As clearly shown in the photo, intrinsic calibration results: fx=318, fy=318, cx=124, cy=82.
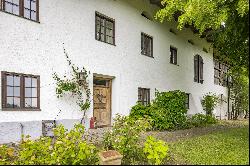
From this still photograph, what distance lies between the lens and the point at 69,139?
23.0ft

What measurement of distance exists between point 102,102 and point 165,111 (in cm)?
305

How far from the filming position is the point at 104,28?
48.0 ft

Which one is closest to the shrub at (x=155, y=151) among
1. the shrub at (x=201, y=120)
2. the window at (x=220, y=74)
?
the shrub at (x=201, y=120)

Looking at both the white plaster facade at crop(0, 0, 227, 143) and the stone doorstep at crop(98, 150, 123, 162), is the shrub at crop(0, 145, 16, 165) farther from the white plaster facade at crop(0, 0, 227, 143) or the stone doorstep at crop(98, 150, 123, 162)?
the white plaster facade at crop(0, 0, 227, 143)

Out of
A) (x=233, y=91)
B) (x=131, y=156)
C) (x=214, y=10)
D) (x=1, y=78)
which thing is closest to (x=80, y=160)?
(x=131, y=156)

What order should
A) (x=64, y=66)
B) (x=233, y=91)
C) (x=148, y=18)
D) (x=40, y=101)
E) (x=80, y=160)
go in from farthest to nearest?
1. (x=233, y=91)
2. (x=148, y=18)
3. (x=64, y=66)
4. (x=40, y=101)
5. (x=80, y=160)

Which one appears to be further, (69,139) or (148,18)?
(148,18)

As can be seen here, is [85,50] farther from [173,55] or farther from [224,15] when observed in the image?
[173,55]

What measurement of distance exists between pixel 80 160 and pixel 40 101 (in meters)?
5.39

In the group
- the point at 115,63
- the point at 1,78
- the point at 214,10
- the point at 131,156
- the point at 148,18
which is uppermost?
the point at 148,18

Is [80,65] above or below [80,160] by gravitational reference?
above

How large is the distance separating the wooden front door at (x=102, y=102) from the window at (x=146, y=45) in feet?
12.0

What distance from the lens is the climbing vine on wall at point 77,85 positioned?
12039mm

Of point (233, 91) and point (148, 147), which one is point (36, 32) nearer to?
point (148, 147)
